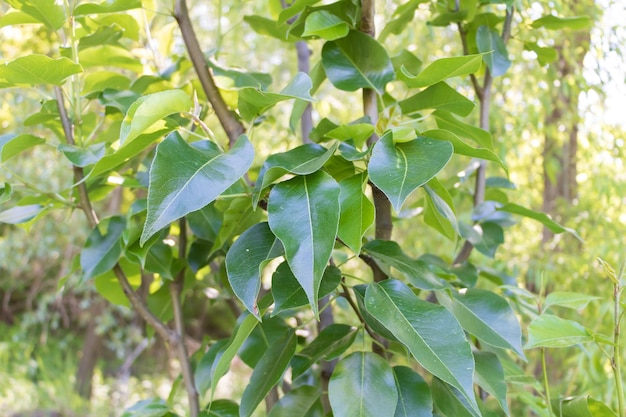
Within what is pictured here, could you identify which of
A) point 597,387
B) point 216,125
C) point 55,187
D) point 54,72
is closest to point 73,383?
point 55,187

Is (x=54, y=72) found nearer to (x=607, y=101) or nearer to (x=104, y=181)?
(x=104, y=181)

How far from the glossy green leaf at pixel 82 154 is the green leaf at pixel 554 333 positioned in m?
0.39

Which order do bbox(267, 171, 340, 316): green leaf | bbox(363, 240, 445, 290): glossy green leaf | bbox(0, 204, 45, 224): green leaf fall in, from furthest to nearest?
1. bbox(0, 204, 45, 224): green leaf
2. bbox(363, 240, 445, 290): glossy green leaf
3. bbox(267, 171, 340, 316): green leaf

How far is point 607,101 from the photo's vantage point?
1420 mm

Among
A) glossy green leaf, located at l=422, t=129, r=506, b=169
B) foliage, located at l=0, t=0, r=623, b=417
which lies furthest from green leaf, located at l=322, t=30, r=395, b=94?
glossy green leaf, located at l=422, t=129, r=506, b=169

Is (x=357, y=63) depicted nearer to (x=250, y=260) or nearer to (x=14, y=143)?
(x=250, y=260)

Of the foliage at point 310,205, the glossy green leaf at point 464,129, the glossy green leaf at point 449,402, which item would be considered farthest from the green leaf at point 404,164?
the glossy green leaf at point 449,402

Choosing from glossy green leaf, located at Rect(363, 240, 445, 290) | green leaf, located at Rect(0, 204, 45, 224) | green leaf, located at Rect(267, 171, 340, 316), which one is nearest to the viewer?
green leaf, located at Rect(267, 171, 340, 316)

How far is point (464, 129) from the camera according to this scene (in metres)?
0.53

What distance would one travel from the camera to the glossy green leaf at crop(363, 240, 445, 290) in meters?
0.48

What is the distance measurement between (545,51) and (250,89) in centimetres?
44

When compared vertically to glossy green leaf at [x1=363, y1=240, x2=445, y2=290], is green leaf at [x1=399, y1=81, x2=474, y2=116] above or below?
above

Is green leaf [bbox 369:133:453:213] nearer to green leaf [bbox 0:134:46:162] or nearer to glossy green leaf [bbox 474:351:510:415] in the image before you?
glossy green leaf [bbox 474:351:510:415]

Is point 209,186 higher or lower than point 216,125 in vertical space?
higher
